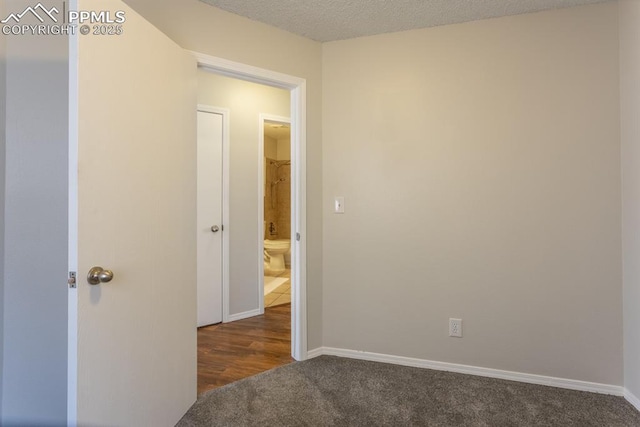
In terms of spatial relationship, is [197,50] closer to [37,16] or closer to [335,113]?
[37,16]

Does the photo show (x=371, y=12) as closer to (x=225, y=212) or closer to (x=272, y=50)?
(x=272, y=50)

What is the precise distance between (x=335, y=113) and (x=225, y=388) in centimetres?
205

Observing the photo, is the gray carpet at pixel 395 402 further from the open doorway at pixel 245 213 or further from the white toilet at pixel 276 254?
the white toilet at pixel 276 254

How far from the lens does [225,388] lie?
6.82ft

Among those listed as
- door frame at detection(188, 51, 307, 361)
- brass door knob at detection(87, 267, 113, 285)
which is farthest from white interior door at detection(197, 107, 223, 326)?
brass door knob at detection(87, 267, 113, 285)

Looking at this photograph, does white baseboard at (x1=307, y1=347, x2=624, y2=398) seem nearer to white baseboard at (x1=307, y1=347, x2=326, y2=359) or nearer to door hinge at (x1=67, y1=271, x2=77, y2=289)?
white baseboard at (x1=307, y1=347, x2=326, y2=359)

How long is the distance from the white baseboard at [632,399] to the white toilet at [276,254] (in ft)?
13.9

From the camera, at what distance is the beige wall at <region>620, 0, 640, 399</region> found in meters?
1.83

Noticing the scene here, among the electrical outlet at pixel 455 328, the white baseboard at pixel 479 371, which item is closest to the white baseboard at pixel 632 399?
the white baseboard at pixel 479 371

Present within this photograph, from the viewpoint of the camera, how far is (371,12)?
6.97 feet

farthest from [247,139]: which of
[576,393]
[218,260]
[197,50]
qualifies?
[576,393]

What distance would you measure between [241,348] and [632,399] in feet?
8.35

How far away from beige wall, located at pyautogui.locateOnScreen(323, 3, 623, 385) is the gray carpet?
181 mm

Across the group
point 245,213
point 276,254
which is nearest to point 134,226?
point 245,213
